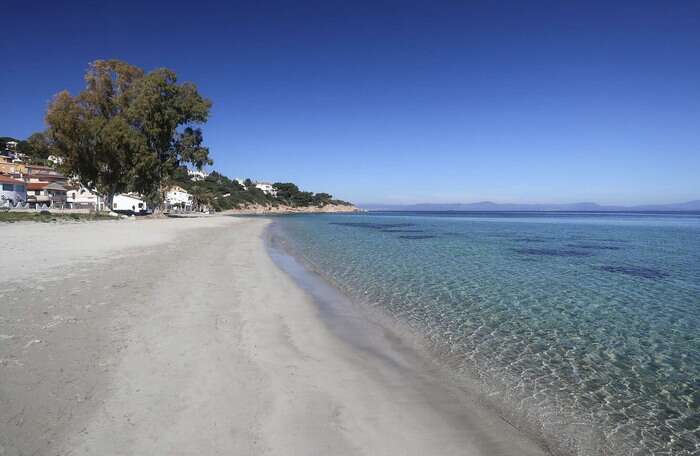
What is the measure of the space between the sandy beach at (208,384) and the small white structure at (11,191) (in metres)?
64.4

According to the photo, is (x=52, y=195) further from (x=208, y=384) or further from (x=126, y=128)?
(x=208, y=384)

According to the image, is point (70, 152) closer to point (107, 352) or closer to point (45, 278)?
point (45, 278)

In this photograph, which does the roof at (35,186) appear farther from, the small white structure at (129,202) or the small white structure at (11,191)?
the small white structure at (129,202)

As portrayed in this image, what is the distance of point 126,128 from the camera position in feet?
134

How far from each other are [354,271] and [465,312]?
6597 millimetres

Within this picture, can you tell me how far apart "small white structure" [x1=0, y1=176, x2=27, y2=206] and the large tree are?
22941 mm

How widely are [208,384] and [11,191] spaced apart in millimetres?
73525

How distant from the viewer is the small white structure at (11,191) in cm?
5634

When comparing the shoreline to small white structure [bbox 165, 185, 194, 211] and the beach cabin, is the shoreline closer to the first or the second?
the beach cabin

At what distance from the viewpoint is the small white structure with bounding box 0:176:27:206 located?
56.3 metres

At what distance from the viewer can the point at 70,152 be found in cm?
4025

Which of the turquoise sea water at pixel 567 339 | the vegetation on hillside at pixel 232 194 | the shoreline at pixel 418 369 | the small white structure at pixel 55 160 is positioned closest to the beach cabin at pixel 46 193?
the vegetation on hillside at pixel 232 194

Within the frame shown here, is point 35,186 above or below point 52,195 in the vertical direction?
above

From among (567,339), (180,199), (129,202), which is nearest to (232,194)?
(180,199)
